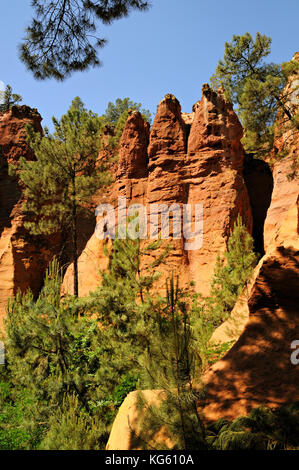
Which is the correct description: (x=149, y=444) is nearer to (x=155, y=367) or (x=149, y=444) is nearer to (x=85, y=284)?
(x=155, y=367)

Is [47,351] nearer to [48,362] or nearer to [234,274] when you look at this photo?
[48,362]

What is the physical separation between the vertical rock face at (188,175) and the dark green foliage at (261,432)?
1091cm

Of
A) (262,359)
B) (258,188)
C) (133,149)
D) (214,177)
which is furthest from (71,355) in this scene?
(258,188)

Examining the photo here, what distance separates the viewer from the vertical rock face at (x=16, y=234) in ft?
57.6

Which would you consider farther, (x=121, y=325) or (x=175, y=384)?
(x=121, y=325)

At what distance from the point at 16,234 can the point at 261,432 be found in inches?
685

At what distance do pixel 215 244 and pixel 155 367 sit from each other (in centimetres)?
1201

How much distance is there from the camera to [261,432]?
3.46 meters

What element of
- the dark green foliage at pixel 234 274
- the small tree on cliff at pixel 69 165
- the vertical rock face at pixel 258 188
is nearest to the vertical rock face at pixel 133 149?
the small tree on cliff at pixel 69 165

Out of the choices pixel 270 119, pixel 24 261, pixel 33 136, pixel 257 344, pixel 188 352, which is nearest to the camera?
pixel 188 352

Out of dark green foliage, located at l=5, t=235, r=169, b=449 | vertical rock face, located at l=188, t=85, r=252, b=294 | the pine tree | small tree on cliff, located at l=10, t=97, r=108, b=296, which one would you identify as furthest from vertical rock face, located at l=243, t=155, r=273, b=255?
the pine tree

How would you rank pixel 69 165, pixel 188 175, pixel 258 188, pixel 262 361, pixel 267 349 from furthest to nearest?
pixel 258 188
pixel 188 175
pixel 69 165
pixel 267 349
pixel 262 361

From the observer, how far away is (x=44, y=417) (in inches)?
232

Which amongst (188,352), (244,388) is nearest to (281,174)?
(244,388)
